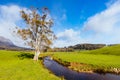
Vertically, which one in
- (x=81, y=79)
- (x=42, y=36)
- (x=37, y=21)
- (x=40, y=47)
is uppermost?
Result: (x=37, y=21)

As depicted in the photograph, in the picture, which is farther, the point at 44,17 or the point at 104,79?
the point at 44,17

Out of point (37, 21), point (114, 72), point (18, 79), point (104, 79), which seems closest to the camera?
point (18, 79)

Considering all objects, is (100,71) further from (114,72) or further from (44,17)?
(44,17)

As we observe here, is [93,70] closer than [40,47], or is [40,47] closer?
[93,70]

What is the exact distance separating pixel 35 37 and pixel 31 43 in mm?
2681

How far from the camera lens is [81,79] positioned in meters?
34.6

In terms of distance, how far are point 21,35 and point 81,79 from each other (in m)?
36.1

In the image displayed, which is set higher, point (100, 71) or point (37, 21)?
point (37, 21)

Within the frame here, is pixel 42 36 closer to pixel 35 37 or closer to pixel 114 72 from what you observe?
pixel 35 37

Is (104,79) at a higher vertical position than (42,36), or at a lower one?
lower

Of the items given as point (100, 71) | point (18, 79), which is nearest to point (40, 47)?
point (100, 71)

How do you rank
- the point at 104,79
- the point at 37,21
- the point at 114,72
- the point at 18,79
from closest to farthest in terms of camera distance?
the point at 18,79, the point at 104,79, the point at 114,72, the point at 37,21

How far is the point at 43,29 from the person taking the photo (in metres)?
65.1

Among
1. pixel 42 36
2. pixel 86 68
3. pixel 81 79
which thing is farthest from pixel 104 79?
pixel 42 36
